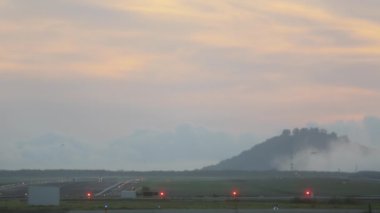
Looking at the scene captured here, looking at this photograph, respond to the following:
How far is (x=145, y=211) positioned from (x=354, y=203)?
30.3m

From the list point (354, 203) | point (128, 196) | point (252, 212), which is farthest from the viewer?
point (128, 196)

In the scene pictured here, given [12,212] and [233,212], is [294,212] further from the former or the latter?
[12,212]

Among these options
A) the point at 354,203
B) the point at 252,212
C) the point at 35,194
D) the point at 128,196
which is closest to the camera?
the point at 252,212

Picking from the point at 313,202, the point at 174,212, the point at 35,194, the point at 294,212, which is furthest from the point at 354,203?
the point at 35,194

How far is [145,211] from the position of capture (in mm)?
69500

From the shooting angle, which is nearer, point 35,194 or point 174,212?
point 174,212

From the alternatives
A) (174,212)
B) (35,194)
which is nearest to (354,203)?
(174,212)

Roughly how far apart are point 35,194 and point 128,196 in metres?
27.4

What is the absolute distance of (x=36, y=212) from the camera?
68.6 metres

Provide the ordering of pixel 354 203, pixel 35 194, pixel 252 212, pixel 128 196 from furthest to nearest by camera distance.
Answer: pixel 128 196
pixel 354 203
pixel 35 194
pixel 252 212

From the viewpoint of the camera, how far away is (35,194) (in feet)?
270

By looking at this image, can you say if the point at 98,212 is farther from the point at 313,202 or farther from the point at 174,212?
the point at 313,202

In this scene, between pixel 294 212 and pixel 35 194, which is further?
pixel 35 194

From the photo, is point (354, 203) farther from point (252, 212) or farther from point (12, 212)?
point (12, 212)
